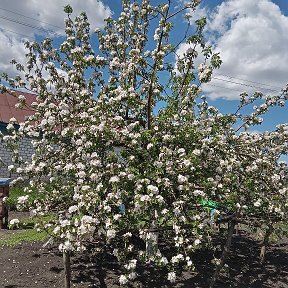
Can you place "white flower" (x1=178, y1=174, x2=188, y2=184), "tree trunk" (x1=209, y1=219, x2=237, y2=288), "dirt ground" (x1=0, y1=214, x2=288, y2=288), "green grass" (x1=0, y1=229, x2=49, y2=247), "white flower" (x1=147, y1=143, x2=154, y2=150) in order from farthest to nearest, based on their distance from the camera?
1. "green grass" (x1=0, y1=229, x2=49, y2=247)
2. "dirt ground" (x1=0, y1=214, x2=288, y2=288)
3. "tree trunk" (x1=209, y1=219, x2=237, y2=288)
4. "white flower" (x1=147, y1=143, x2=154, y2=150)
5. "white flower" (x1=178, y1=174, x2=188, y2=184)

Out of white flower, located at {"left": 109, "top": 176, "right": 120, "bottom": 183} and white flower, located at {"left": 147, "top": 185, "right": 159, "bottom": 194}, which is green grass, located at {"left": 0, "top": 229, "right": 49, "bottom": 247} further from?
white flower, located at {"left": 147, "top": 185, "right": 159, "bottom": 194}

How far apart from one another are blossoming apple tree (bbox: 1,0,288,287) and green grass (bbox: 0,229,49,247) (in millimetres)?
2584

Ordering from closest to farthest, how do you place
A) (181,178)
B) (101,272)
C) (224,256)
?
(181,178) < (224,256) < (101,272)

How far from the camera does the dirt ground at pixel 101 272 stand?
7785 millimetres

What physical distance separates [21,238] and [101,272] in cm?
339

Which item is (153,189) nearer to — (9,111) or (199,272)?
(199,272)

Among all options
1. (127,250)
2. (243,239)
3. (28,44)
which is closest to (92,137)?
(127,250)

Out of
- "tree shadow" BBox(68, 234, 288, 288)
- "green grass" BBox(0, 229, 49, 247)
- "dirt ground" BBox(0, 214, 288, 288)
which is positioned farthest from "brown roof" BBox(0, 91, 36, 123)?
"tree shadow" BBox(68, 234, 288, 288)

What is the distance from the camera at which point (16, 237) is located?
1083cm

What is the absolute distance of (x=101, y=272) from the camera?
27.1ft

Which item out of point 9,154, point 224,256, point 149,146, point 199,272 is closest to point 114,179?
point 149,146

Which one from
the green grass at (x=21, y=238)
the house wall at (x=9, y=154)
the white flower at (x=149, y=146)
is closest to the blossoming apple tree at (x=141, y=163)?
the white flower at (x=149, y=146)

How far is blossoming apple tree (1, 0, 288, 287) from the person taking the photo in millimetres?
6289

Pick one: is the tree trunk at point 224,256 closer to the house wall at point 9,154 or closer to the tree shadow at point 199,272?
the tree shadow at point 199,272
